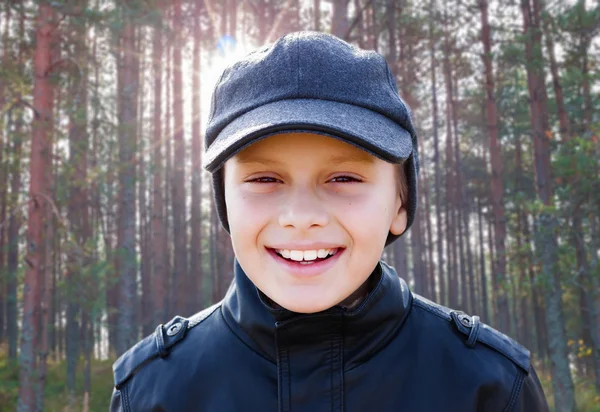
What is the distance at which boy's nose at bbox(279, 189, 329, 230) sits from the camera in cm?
142

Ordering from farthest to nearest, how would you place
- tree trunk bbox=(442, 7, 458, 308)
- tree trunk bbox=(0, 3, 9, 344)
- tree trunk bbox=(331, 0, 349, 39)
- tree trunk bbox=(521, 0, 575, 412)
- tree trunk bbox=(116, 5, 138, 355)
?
tree trunk bbox=(442, 7, 458, 308) → tree trunk bbox=(116, 5, 138, 355) → tree trunk bbox=(0, 3, 9, 344) → tree trunk bbox=(521, 0, 575, 412) → tree trunk bbox=(331, 0, 349, 39)

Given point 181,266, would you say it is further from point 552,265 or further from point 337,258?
point 337,258

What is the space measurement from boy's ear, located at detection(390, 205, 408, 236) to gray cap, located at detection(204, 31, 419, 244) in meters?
0.12

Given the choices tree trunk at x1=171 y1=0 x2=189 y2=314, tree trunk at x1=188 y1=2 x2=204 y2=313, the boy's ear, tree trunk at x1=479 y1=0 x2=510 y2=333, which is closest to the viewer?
the boy's ear

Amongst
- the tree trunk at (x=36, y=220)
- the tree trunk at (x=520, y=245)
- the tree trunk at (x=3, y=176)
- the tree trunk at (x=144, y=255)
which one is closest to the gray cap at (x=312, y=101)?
the tree trunk at (x=3, y=176)

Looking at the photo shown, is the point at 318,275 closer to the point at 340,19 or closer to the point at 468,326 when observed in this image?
the point at 468,326

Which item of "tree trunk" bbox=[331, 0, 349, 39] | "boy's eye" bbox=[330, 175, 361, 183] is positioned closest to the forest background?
"tree trunk" bbox=[331, 0, 349, 39]

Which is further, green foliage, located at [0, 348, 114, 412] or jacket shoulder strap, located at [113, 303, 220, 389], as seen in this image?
green foliage, located at [0, 348, 114, 412]

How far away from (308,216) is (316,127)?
0.23m

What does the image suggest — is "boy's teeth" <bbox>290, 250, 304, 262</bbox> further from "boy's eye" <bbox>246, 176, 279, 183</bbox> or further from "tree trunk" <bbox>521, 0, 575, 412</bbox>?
"tree trunk" <bbox>521, 0, 575, 412</bbox>

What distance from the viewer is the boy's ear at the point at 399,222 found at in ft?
5.73

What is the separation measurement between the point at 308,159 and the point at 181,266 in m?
16.5

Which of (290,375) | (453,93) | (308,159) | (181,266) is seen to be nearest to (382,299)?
(290,375)

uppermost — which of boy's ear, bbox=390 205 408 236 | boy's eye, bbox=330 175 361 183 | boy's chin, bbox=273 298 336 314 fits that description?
boy's eye, bbox=330 175 361 183
